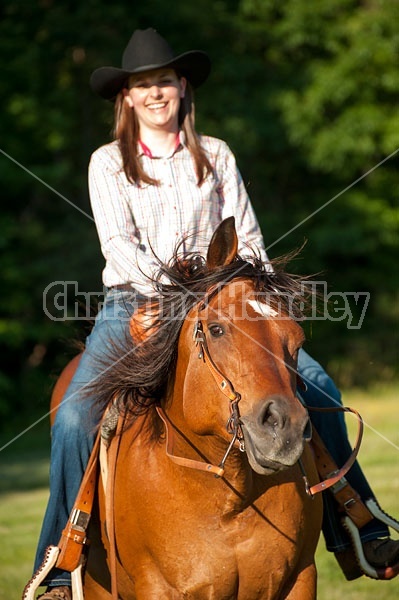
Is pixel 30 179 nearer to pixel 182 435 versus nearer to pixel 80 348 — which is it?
pixel 80 348

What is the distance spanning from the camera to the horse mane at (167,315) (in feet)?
13.5

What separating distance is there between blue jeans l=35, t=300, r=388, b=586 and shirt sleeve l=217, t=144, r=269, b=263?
81cm

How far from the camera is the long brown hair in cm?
539

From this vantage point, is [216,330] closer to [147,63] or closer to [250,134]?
[147,63]

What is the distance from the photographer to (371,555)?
5.21m

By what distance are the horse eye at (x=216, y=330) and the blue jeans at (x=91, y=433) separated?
0.91 m

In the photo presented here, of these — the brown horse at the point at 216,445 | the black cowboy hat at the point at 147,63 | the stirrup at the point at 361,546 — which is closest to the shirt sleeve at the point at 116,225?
the brown horse at the point at 216,445

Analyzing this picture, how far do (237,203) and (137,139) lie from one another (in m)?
0.75

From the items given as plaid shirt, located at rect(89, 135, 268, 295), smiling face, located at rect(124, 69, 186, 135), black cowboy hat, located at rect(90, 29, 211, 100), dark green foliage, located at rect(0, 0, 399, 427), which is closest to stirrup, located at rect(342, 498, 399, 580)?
plaid shirt, located at rect(89, 135, 268, 295)

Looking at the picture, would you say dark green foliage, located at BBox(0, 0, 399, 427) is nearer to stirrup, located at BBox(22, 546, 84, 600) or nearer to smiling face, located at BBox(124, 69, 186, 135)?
smiling face, located at BBox(124, 69, 186, 135)

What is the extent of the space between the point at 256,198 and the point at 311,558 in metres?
21.7

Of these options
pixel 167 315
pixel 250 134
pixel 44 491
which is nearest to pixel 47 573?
pixel 167 315

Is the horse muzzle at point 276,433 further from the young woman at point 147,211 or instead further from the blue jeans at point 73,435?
the blue jeans at point 73,435

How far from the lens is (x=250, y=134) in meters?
24.3
